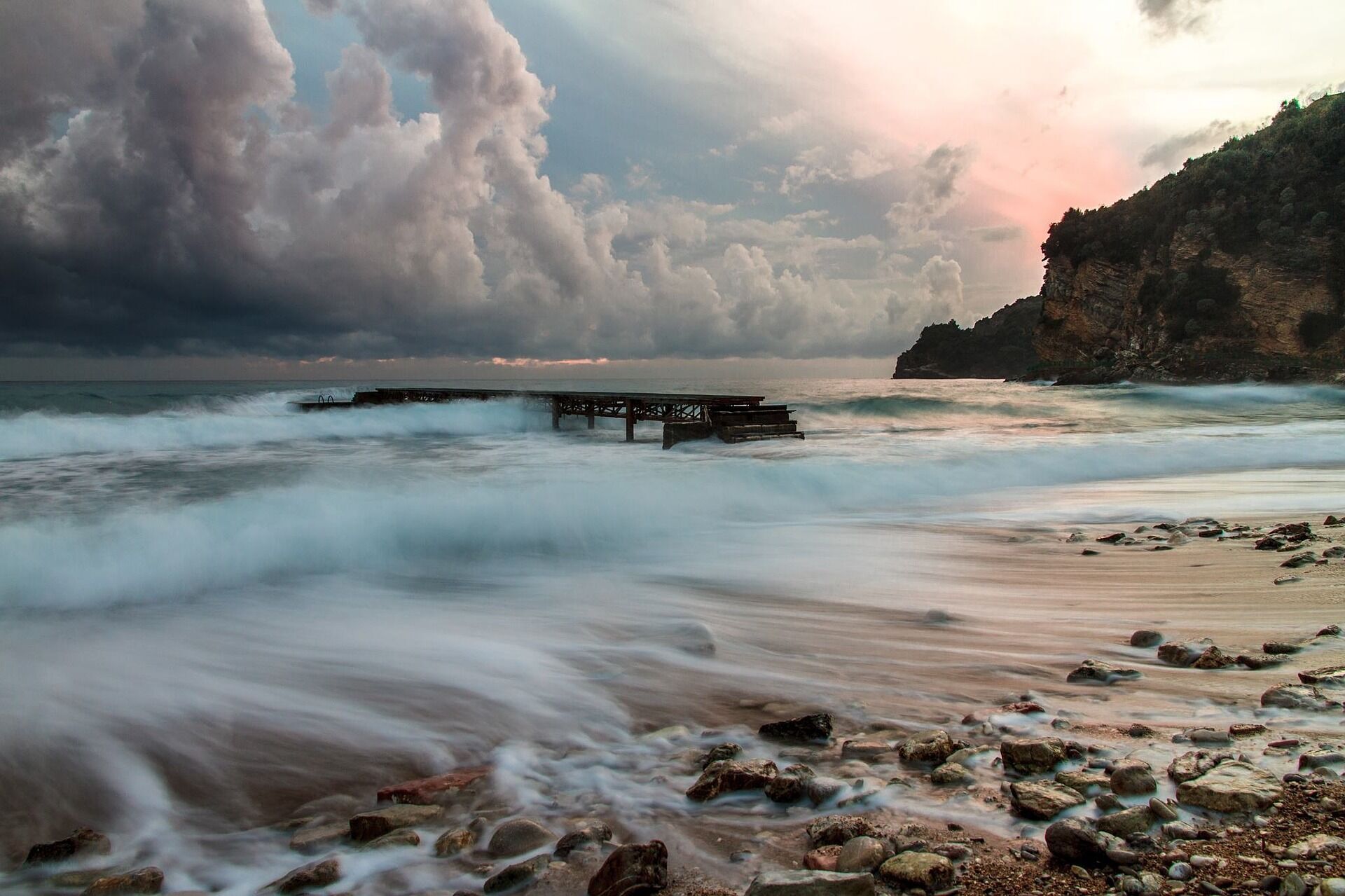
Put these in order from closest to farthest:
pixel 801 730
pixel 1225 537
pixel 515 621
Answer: pixel 801 730 → pixel 515 621 → pixel 1225 537

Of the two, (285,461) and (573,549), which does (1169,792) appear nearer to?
(573,549)

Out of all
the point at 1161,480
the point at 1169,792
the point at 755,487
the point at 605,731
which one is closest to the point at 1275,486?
the point at 1161,480

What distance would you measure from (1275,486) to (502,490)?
37.9 feet

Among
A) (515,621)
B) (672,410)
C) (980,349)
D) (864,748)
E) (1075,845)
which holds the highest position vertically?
(980,349)

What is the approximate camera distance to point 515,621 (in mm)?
5414

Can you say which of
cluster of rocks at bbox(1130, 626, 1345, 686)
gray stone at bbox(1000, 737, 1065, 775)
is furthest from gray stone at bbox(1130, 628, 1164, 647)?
gray stone at bbox(1000, 737, 1065, 775)

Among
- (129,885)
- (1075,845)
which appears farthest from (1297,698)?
(129,885)

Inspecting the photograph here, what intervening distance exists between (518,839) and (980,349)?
485ft

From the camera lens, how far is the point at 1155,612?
4625 mm

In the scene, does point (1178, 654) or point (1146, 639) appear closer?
point (1178, 654)

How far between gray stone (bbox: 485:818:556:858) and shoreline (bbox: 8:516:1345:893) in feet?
0.09

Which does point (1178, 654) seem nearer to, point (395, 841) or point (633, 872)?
point (633, 872)

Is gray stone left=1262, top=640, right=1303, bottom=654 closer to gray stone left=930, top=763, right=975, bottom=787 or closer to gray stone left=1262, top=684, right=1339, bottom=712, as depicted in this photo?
gray stone left=1262, top=684, right=1339, bottom=712

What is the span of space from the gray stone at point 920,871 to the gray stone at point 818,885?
0.11 m
